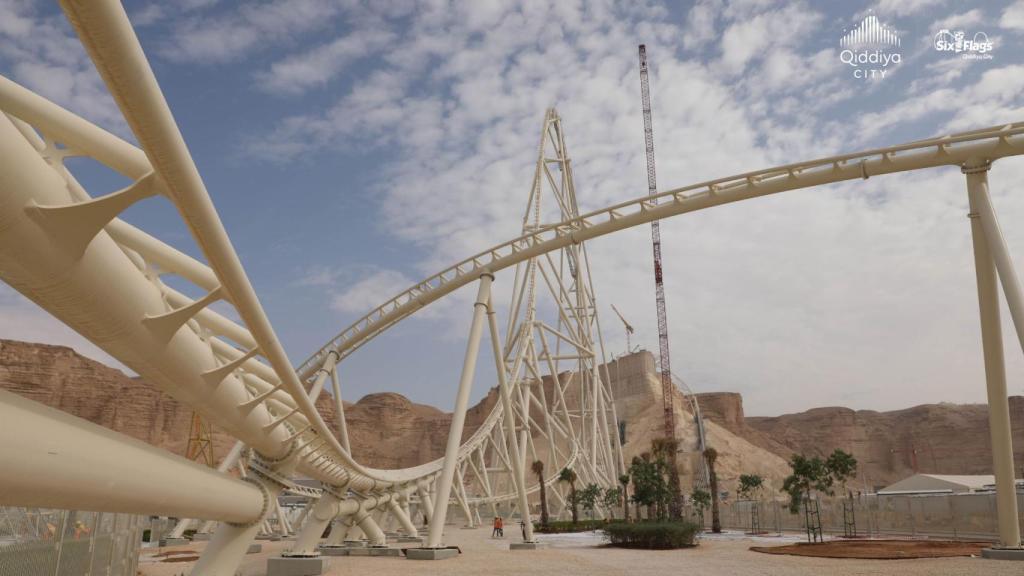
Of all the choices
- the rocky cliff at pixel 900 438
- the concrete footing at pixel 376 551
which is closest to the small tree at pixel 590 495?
the concrete footing at pixel 376 551

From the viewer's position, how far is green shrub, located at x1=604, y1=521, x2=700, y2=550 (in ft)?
97.9

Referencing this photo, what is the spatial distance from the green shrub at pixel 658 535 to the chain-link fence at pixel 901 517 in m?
11.0

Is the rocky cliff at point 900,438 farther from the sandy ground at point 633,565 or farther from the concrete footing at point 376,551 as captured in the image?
the concrete footing at point 376,551

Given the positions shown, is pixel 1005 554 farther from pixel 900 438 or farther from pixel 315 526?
pixel 900 438

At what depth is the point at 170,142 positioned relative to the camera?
14.6ft

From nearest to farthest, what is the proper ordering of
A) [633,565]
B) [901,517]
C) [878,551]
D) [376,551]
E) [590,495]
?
[633,565] < [878,551] < [376,551] < [901,517] < [590,495]

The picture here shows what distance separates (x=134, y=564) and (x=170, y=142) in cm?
1276

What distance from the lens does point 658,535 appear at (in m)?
29.8

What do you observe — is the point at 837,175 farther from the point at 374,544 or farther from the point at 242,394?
the point at 374,544

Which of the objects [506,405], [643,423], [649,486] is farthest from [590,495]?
[643,423]

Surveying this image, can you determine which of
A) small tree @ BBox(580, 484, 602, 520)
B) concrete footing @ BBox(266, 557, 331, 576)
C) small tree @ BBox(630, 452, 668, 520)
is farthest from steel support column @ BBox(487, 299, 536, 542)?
small tree @ BBox(580, 484, 602, 520)

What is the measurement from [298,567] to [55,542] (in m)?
9.74

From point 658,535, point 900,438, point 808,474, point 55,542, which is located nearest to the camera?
point 55,542

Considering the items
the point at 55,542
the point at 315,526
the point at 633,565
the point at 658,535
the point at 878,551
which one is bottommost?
the point at 658,535
